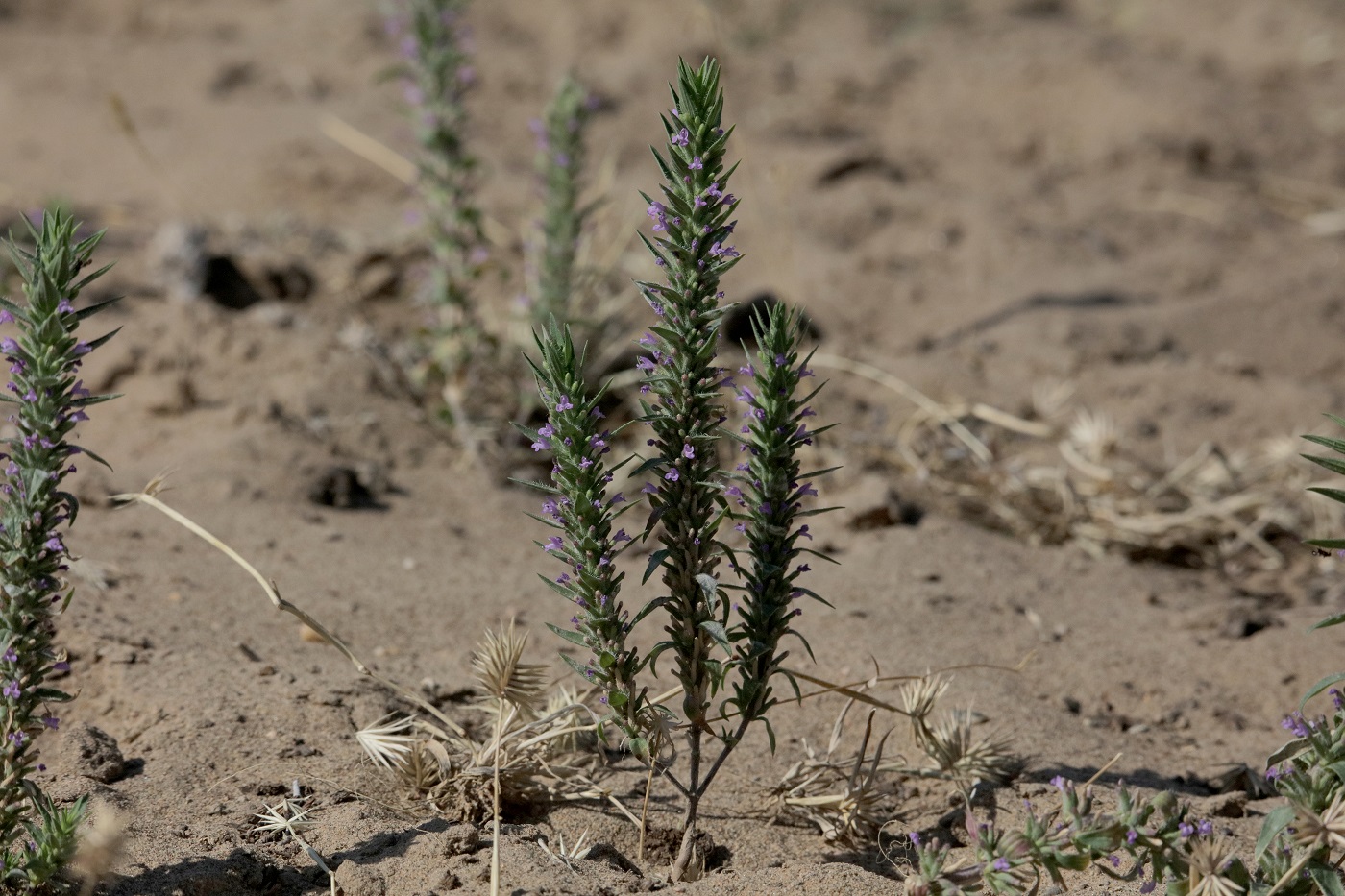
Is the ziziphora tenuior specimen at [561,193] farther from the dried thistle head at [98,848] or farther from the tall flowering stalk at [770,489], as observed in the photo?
the dried thistle head at [98,848]

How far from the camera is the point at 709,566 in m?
2.77

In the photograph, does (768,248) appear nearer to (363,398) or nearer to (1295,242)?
(363,398)

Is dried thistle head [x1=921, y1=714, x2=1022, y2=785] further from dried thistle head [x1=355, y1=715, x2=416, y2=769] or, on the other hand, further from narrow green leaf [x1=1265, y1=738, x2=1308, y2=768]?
dried thistle head [x1=355, y1=715, x2=416, y2=769]

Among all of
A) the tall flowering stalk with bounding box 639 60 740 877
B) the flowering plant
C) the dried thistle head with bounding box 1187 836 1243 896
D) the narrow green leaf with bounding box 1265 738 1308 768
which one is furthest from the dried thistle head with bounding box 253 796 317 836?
the narrow green leaf with bounding box 1265 738 1308 768

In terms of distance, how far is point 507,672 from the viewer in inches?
117

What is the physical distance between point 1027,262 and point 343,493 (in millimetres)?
4042

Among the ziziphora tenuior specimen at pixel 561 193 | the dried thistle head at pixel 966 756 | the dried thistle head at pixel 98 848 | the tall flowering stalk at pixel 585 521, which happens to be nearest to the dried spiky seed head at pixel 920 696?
the dried thistle head at pixel 966 756

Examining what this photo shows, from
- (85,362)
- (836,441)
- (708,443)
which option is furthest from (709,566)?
(85,362)

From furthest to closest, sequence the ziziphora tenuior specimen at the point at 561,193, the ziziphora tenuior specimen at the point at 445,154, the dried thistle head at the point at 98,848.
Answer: the ziziphora tenuior specimen at the point at 445,154, the ziziphora tenuior specimen at the point at 561,193, the dried thistle head at the point at 98,848

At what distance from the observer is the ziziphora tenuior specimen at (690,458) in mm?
2604

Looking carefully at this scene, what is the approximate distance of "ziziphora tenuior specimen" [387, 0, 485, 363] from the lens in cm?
491

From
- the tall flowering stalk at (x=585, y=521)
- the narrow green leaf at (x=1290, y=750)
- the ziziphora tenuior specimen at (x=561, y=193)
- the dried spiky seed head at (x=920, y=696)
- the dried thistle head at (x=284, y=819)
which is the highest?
the ziziphora tenuior specimen at (x=561, y=193)

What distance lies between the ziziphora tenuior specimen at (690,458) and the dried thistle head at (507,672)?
0.74ft

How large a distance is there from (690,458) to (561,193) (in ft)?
8.01
